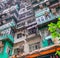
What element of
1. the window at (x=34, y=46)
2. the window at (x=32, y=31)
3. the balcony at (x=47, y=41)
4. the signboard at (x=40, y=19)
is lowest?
the balcony at (x=47, y=41)

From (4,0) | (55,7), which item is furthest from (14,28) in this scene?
(4,0)

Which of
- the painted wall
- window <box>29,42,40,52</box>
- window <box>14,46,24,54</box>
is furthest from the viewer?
window <box>14,46,24,54</box>

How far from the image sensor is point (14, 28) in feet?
86.9

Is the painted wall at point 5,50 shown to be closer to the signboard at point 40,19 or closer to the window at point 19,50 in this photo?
the window at point 19,50

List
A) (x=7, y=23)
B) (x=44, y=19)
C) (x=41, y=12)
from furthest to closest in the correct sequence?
(x=7, y=23)
(x=41, y=12)
(x=44, y=19)

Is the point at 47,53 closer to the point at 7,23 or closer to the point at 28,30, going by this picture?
the point at 28,30

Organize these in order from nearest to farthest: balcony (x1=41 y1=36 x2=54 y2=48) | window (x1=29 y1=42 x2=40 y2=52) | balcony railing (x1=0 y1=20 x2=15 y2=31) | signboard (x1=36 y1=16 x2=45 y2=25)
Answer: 1. balcony (x1=41 y1=36 x2=54 y2=48)
2. window (x1=29 y1=42 x2=40 y2=52)
3. signboard (x1=36 y1=16 x2=45 y2=25)
4. balcony railing (x1=0 y1=20 x2=15 y2=31)

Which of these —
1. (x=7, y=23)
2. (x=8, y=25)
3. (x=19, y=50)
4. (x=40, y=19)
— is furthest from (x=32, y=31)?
(x=7, y=23)

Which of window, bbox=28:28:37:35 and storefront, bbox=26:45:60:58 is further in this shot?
window, bbox=28:28:37:35

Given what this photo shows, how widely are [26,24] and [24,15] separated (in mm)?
3365

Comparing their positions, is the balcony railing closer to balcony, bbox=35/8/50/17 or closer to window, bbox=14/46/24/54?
window, bbox=14/46/24/54

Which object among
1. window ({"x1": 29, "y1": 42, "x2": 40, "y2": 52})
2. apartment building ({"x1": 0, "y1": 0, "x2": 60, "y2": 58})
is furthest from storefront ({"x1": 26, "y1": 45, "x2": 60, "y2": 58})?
window ({"x1": 29, "y1": 42, "x2": 40, "y2": 52})

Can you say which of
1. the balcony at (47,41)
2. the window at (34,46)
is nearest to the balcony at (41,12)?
the window at (34,46)

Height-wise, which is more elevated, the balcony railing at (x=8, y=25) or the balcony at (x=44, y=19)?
the balcony railing at (x=8, y=25)
